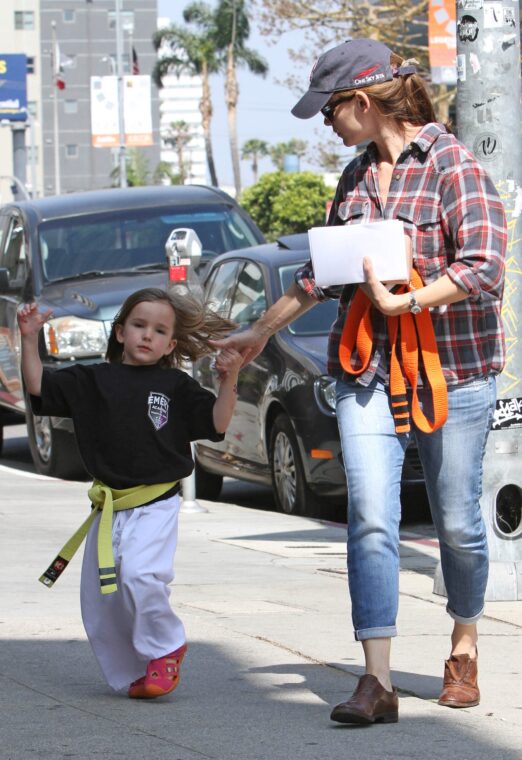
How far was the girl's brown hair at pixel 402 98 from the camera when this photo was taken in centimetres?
478

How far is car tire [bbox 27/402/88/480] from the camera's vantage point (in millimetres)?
12555

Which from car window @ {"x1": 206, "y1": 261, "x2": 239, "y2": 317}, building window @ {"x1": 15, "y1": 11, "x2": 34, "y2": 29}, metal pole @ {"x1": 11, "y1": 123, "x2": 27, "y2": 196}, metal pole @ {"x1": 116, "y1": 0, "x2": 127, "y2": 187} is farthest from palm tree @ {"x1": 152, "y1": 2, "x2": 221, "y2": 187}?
car window @ {"x1": 206, "y1": 261, "x2": 239, "y2": 317}

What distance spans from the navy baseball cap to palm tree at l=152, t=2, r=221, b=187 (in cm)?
7713

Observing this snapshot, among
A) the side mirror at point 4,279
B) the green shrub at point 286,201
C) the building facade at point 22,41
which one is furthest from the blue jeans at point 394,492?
the building facade at point 22,41

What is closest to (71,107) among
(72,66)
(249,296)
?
(72,66)

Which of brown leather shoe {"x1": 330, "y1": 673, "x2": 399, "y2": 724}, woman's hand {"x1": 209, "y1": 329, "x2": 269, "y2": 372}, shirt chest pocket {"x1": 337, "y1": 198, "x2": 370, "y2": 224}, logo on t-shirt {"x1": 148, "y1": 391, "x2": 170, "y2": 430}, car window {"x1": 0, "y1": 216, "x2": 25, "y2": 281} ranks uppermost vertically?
car window {"x1": 0, "y1": 216, "x2": 25, "y2": 281}

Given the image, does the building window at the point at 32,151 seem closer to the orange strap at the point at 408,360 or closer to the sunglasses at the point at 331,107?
the sunglasses at the point at 331,107

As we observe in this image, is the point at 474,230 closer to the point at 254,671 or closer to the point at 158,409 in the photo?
the point at 158,409

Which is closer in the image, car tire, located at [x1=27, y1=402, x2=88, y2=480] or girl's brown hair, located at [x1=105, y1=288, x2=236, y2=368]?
girl's brown hair, located at [x1=105, y1=288, x2=236, y2=368]

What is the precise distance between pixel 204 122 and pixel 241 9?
34.6 ft

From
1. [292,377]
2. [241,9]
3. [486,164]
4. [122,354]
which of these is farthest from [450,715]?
[241,9]

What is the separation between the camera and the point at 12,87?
172 ft

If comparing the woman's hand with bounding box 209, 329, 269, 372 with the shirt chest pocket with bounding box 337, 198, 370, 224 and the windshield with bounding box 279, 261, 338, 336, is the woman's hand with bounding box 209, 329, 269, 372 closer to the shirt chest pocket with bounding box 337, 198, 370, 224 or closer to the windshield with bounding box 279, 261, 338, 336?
the shirt chest pocket with bounding box 337, 198, 370, 224

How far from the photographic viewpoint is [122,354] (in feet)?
17.4
